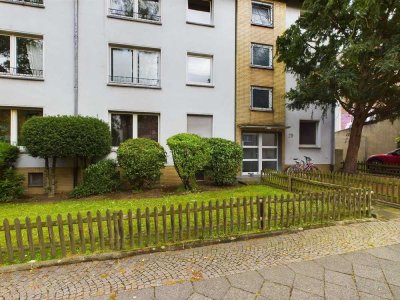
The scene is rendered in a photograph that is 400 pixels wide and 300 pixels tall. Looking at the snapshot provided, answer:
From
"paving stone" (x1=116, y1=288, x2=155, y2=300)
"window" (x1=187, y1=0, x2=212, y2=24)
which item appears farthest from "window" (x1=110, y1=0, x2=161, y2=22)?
"paving stone" (x1=116, y1=288, x2=155, y2=300)

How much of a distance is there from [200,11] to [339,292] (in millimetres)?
13532

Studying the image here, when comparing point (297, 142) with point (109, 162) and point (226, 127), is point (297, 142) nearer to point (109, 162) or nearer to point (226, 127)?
point (226, 127)

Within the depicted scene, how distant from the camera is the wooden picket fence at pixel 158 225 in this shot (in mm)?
4352

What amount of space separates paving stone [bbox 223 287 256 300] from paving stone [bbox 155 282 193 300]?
50cm

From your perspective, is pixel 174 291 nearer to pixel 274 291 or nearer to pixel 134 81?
pixel 274 291

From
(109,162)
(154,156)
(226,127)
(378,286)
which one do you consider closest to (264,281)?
(378,286)

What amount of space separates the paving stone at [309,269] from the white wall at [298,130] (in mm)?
11118

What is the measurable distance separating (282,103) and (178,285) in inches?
512

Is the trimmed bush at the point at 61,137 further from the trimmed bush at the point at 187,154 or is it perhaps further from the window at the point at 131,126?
the trimmed bush at the point at 187,154

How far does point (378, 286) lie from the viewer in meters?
3.66

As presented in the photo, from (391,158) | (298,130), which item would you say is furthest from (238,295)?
(391,158)

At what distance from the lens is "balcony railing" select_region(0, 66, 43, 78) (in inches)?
419

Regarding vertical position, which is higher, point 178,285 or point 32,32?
point 32,32

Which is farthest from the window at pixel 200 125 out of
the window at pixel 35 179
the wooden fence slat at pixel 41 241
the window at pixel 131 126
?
the wooden fence slat at pixel 41 241
